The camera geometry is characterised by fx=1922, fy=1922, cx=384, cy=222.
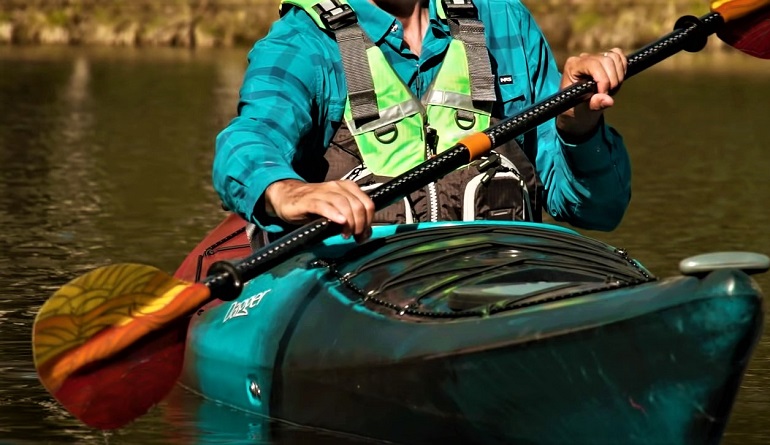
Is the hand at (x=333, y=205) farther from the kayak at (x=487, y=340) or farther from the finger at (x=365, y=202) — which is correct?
the kayak at (x=487, y=340)

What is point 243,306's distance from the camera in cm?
583

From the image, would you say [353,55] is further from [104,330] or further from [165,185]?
[165,185]

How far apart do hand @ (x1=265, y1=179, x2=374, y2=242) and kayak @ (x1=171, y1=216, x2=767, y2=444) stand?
0.84ft

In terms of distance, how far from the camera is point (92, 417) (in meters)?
5.18

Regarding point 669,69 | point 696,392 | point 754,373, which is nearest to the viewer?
point 696,392

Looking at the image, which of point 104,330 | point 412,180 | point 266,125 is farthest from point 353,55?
point 104,330

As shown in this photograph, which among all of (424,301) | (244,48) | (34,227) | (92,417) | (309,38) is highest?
(309,38)

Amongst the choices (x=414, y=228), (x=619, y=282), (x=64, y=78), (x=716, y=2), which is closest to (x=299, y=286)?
(x=414, y=228)

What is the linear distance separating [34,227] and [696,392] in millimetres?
6290

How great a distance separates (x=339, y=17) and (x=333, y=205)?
0.92 metres

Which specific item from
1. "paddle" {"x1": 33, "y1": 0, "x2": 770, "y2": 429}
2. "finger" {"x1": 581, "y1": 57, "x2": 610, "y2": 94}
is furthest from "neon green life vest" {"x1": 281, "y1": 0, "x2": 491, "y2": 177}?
"finger" {"x1": 581, "y1": 57, "x2": 610, "y2": 94}

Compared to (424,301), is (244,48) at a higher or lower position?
lower

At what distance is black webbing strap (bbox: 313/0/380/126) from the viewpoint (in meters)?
5.70

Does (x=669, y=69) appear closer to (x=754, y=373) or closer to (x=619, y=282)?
(x=754, y=373)
